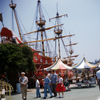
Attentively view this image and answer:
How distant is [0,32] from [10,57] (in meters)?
10.1

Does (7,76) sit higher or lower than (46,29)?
lower

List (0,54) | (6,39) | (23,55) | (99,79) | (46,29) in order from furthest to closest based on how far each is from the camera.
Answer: (46,29) → (6,39) → (23,55) → (0,54) → (99,79)

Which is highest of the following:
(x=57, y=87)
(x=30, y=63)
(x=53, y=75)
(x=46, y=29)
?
(x=46, y=29)

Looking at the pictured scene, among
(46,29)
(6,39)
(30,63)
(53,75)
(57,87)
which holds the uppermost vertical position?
(46,29)

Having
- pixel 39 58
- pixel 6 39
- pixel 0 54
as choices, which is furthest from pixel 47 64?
pixel 0 54

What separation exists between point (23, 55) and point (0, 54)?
2.40m

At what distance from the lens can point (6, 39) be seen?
24.4 m

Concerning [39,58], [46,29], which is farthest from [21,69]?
[46,29]

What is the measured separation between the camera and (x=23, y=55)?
18438mm

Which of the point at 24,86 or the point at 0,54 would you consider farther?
the point at 0,54

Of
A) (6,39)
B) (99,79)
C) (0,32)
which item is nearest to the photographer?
(99,79)

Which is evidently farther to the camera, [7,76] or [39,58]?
[39,58]

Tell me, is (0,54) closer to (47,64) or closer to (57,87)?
(57,87)

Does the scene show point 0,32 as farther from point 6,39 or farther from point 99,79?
point 99,79
